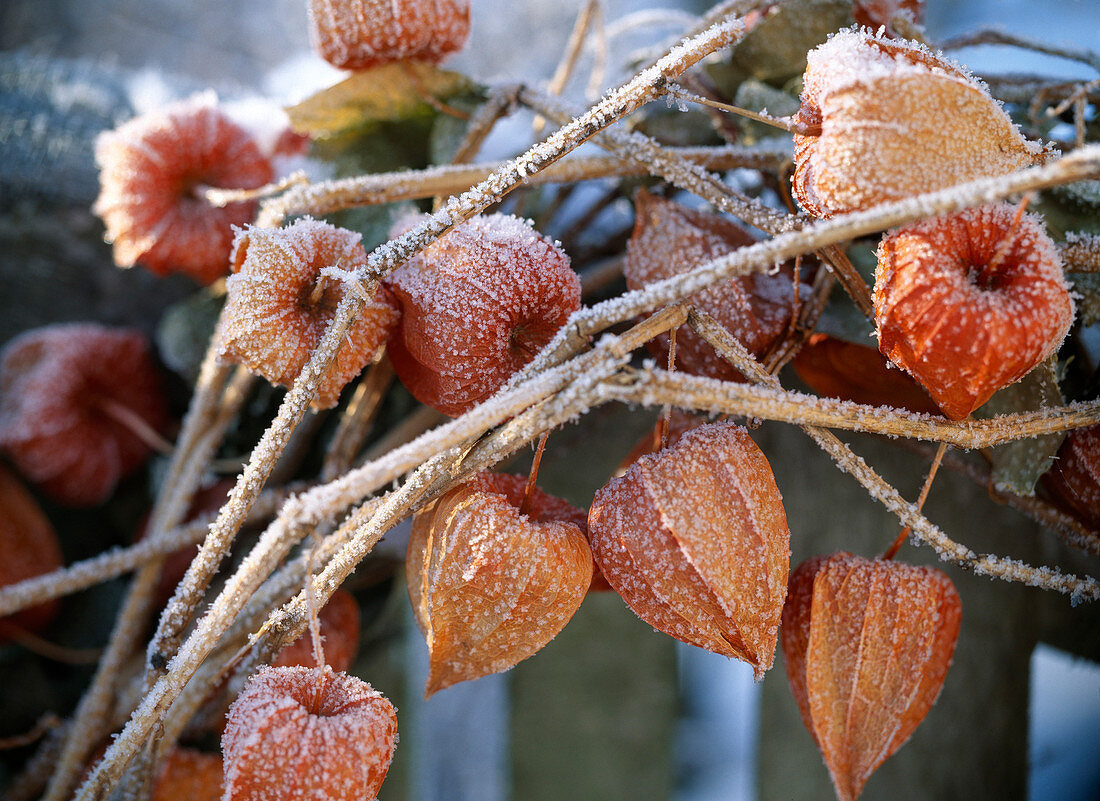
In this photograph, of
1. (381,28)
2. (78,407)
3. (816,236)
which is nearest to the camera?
(816,236)

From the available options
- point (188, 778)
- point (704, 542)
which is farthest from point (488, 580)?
point (188, 778)

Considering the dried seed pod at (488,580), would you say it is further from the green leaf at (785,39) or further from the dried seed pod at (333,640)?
the green leaf at (785,39)

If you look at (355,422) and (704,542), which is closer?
(704,542)

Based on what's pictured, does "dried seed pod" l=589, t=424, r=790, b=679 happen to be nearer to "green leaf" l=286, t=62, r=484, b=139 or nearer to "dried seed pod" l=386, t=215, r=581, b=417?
"dried seed pod" l=386, t=215, r=581, b=417

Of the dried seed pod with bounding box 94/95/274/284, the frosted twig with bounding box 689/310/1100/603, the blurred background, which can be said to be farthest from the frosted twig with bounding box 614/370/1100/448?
the dried seed pod with bounding box 94/95/274/284

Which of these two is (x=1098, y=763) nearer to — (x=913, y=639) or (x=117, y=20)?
(x=913, y=639)

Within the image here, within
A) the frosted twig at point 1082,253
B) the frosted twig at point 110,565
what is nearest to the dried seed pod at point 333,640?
the frosted twig at point 110,565

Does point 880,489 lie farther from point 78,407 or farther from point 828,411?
point 78,407
